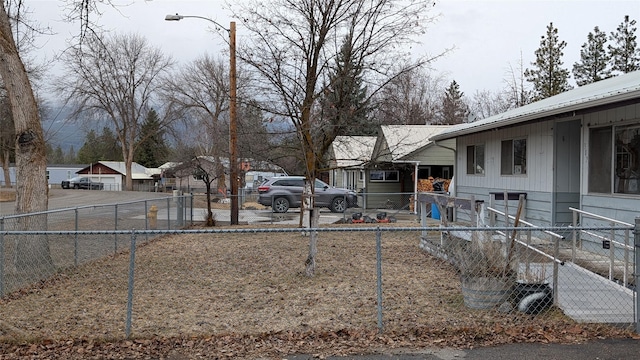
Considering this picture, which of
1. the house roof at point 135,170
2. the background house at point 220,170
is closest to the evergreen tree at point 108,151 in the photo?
the house roof at point 135,170

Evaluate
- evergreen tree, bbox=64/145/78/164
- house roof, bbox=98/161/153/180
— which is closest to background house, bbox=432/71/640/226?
house roof, bbox=98/161/153/180

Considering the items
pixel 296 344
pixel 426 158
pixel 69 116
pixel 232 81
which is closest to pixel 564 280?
pixel 296 344

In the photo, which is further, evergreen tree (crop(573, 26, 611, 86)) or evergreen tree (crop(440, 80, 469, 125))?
evergreen tree (crop(440, 80, 469, 125))

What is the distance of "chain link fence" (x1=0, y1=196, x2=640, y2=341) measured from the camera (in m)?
5.85

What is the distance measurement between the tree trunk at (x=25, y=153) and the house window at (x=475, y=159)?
10682mm

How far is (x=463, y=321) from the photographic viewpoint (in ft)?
19.6

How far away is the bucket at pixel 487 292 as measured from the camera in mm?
6266

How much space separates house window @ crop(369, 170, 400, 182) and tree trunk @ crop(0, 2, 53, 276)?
2094cm

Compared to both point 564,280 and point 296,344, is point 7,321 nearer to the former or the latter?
point 296,344

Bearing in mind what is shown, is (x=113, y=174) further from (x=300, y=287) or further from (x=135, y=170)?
(x=300, y=287)

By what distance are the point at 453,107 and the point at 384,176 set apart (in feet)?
79.0

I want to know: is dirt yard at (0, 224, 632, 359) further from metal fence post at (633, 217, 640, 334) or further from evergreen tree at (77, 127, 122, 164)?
evergreen tree at (77, 127, 122, 164)

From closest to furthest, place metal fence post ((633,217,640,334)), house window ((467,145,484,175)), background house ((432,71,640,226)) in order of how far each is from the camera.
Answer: metal fence post ((633,217,640,334)) → background house ((432,71,640,226)) → house window ((467,145,484,175))

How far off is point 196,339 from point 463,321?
290cm
